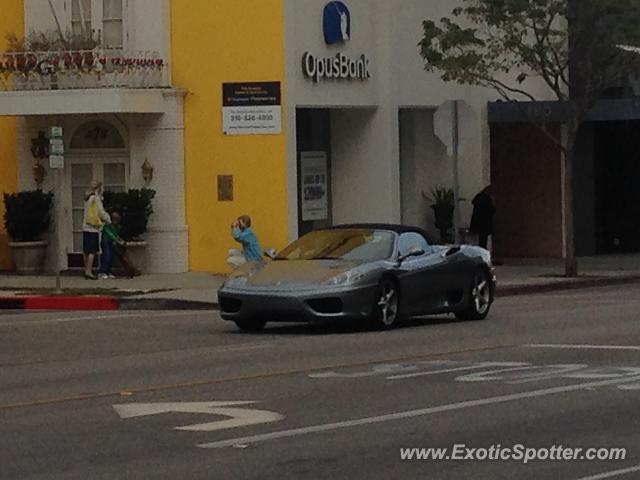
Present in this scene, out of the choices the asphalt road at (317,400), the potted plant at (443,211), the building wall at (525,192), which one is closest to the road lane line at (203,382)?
the asphalt road at (317,400)

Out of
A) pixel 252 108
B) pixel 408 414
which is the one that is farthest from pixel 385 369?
pixel 252 108

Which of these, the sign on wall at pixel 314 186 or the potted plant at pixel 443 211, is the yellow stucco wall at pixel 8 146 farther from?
the potted plant at pixel 443 211

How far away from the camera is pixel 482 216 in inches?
1532

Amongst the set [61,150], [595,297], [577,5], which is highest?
[577,5]

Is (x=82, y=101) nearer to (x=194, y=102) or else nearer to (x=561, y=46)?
(x=194, y=102)

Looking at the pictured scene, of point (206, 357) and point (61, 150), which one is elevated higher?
point (61, 150)

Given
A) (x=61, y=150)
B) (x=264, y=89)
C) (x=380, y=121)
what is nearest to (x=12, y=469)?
(x=61, y=150)

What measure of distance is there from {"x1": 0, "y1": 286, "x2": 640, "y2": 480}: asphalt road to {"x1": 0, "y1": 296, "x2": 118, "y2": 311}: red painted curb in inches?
201

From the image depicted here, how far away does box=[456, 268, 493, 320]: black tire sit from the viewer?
80.6 feet

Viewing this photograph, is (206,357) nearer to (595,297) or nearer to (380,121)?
(595,297)

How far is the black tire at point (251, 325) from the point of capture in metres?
22.9

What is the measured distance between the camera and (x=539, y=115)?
39.2 metres

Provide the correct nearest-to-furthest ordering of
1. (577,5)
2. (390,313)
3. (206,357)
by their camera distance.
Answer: (206,357)
(390,313)
(577,5)

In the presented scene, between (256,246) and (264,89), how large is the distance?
4.38 metres
